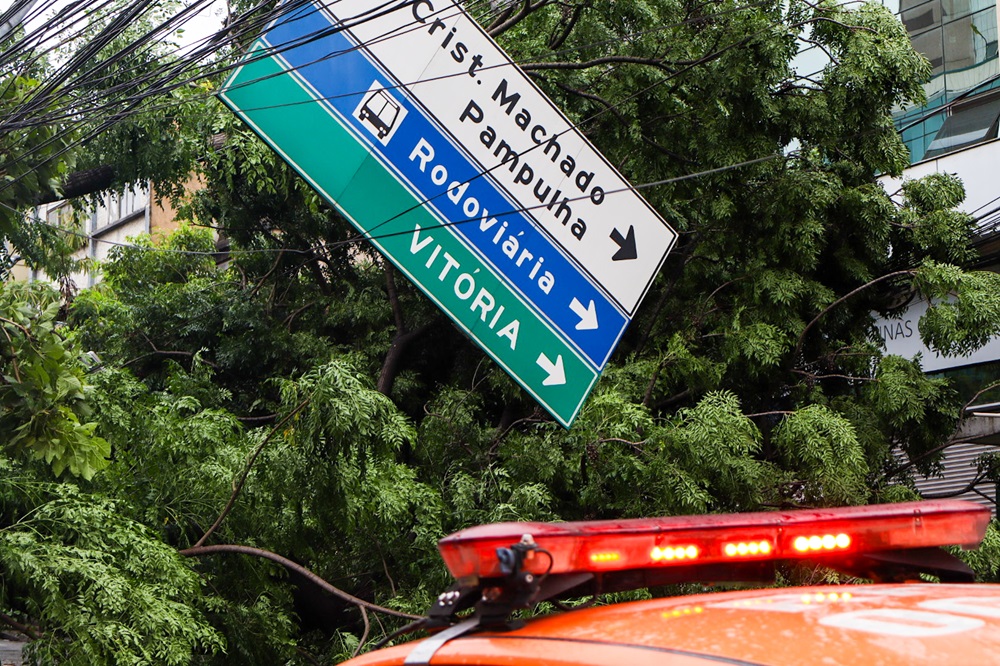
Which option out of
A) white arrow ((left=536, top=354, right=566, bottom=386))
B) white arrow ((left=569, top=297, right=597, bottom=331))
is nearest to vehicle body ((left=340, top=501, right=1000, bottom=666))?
white arrow ((left=536, top=354, right=566, bottom=386))

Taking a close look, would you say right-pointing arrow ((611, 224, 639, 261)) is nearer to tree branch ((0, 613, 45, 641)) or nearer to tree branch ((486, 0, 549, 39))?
tree branch ((486, 0, 549, 39))

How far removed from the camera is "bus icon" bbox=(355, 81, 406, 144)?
19.6 feet

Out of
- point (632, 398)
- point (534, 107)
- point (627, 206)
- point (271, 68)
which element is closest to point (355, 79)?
point (271, 68)

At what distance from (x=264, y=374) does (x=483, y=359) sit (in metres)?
2.43

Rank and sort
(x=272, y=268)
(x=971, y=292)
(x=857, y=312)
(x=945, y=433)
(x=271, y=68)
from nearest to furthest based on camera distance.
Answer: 1. (x=271, y=68)
2. (x=971, y=292)
3. (x=945, y=433)
4. (x=857, y=312)
5. (x=272, y=268)

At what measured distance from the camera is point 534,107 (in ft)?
20.0

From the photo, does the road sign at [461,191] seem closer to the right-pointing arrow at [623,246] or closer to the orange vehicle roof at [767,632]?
the right-pointing arrow at [623,246]

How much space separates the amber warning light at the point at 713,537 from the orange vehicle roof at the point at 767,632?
0.10m

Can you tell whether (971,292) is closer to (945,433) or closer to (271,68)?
(945,433)

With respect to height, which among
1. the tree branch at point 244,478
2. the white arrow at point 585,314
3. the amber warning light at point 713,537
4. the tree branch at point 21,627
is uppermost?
the white arrow at point 585,314

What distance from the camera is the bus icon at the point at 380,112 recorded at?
5.96 metres

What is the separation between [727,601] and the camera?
79.6 inches

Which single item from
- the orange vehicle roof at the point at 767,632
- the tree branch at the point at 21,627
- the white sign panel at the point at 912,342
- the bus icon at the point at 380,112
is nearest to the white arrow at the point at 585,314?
the bus icon at the point at 380,112

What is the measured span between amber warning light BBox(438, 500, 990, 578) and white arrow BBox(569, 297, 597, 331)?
11.9 feet
